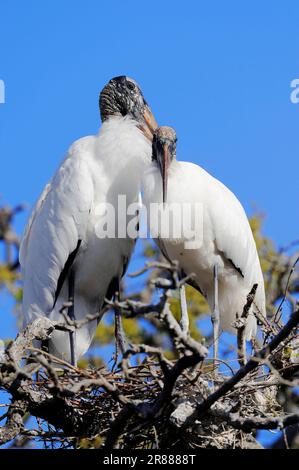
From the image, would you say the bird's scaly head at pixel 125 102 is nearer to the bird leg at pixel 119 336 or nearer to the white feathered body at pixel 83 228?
the white feathered body at pixel 83 228

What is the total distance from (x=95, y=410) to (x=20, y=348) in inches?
25.3

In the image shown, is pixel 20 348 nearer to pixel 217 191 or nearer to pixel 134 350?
pixel 134 350

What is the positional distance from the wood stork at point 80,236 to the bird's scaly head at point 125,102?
37cm

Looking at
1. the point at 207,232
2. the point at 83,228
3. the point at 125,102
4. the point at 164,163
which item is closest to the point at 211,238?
the point at 207,232

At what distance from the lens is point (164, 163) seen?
6516 mm

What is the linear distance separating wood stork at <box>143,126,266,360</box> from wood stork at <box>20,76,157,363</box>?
0.33 meters

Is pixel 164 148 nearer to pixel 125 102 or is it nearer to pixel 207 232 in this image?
pixel 207 232

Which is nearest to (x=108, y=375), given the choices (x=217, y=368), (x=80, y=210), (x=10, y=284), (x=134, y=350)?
(x=217, y=368)

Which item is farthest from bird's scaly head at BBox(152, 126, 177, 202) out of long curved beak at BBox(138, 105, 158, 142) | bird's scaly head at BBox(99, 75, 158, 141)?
bird's scaly head at BBox(99, 75, 158, 141)

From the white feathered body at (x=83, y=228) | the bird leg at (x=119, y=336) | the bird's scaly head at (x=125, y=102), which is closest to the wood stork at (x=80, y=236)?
the white feathered body at (x=83, y=228)

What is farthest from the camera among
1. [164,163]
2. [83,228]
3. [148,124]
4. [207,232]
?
[148,124]

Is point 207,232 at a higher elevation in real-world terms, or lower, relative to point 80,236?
lower

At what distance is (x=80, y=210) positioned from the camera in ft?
22.3

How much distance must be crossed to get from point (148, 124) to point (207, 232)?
1.27 m
